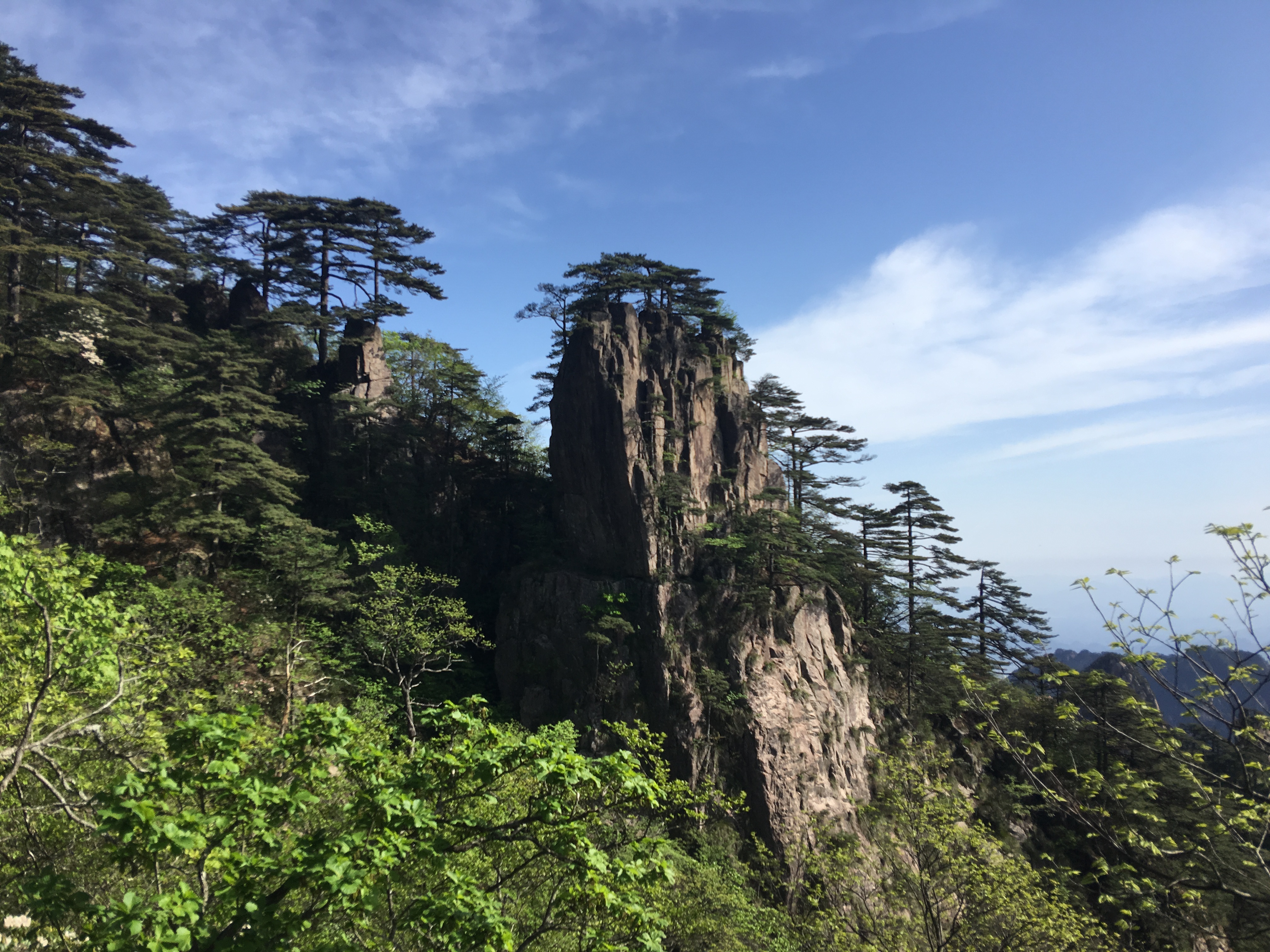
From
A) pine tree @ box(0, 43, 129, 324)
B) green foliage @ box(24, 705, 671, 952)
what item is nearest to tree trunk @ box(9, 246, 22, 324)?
pine tree @ box(0, 43, 129, 324)

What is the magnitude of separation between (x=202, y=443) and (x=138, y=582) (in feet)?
19.8

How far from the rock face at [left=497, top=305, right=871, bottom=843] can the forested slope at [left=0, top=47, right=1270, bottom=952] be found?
18 cm

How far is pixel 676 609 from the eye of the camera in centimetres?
2652

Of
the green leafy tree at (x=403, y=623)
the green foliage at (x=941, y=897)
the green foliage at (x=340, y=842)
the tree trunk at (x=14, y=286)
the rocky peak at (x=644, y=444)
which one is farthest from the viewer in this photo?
the rocky peak at (x=644, y=444)

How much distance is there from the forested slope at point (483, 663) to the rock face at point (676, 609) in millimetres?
178

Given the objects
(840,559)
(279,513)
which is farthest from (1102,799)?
(279,513)

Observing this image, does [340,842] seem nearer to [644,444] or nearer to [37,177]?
[644,444]

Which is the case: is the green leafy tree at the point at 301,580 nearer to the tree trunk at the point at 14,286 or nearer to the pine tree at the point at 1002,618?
the tree trunk at the point at 14,286

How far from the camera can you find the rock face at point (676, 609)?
24.7m

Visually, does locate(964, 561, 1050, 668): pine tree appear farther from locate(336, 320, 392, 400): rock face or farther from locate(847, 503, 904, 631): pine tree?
locate(336, 320, 392, 400): rock face

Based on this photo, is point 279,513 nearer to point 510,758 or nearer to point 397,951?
point 397,951

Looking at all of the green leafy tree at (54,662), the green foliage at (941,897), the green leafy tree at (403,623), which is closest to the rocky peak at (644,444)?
the green leafy tree at (403,623)

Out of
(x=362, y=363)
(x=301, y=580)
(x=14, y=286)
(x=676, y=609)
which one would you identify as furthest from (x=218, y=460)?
(x=676, y=609)

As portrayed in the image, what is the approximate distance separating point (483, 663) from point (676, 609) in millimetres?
10172
